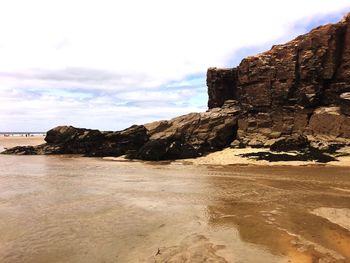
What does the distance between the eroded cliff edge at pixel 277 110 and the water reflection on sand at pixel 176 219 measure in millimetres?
6241

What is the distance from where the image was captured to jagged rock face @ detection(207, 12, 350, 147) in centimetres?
2411

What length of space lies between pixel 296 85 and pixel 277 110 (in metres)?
1.91

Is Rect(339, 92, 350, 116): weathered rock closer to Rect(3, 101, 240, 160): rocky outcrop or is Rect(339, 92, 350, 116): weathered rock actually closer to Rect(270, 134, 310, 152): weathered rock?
Rect(270, 134, 310, 152): weathered rock

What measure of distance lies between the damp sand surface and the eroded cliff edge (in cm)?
628

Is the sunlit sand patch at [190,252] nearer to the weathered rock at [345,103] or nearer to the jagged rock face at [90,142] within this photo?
the weathered rock at [345,103]

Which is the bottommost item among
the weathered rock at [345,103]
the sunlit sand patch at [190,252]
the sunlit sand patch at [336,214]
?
the sunlit sand patch at [336,214]

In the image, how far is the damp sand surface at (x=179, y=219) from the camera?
6934mm

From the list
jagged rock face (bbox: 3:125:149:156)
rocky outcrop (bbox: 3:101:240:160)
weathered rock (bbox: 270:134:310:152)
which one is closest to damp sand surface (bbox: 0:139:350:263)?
weathered rock (bbox: 270:134:310:152)

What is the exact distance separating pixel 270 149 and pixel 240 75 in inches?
260

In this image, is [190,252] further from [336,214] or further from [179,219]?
[336,214]

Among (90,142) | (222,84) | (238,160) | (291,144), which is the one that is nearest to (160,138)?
(238,160)

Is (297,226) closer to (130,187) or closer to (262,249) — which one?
(262,249)

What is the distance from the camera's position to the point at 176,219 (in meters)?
9.52

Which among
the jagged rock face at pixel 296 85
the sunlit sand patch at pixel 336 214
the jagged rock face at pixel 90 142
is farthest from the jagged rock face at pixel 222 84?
the sunlit sand patch at pixel 336 214
